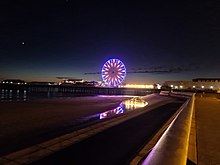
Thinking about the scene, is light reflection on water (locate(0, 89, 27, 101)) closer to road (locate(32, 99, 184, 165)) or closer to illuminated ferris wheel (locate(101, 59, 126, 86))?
illuminated ferris wheel (locate(101, 59, 126, 86))

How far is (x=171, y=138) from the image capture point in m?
2.49

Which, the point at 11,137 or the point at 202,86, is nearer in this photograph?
the point at 11,137

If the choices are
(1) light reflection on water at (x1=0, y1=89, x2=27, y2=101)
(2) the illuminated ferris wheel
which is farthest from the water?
(2) the illuminated ferris wheel

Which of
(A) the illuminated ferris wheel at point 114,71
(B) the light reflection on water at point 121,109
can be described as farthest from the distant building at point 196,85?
(B) the light reflection on water at point 121,109

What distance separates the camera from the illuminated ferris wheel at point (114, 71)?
61.1m

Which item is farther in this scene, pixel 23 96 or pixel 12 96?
pixel 23 96

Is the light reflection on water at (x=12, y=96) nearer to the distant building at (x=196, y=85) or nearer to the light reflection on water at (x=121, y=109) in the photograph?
the light reflection on water at (x=121, y=109)

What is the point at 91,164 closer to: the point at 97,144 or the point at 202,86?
the point at 97,144

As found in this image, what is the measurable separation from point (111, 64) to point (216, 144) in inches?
2284

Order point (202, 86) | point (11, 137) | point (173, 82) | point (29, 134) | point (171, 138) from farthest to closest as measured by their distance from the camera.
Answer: point (173, 82)
point (202, 86)
point (29, 134)
point (11, 137)
point (171, 138)

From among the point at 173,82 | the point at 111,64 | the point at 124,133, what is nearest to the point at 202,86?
the point at 173,82

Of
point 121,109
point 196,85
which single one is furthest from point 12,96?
point 196,85

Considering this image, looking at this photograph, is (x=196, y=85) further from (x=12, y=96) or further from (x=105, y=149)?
(x=105, y=149)

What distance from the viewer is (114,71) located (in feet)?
203
